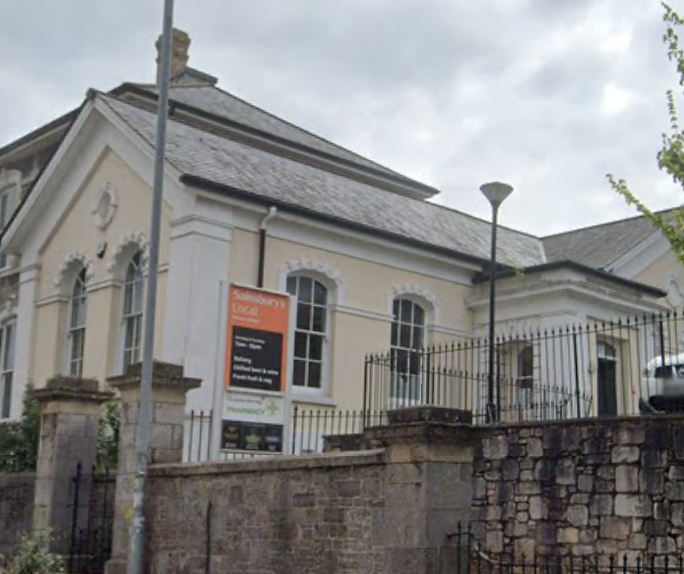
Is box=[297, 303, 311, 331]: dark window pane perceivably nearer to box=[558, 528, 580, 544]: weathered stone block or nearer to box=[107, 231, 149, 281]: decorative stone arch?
box=[107, 231, 149, 281]: decorative stone arch

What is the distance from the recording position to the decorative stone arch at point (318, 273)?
20.3 meters

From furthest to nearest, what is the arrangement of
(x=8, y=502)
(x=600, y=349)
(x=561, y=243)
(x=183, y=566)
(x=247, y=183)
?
(x=561, y=243) < (x=600, y=349) < (x=247, y=183) < (x=8, y=502) < (x=183, y=566)

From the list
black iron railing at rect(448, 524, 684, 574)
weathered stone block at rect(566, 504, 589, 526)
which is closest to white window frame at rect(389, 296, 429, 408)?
black iron railing at rect(448, 524, 684, 574)

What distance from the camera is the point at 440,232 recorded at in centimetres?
2497

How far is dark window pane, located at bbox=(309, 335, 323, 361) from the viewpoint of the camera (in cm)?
2067

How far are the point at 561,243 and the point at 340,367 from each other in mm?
11349

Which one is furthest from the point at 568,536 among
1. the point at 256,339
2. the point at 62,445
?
the point at 256,339

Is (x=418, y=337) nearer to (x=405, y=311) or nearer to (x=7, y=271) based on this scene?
(x=405, y=311)

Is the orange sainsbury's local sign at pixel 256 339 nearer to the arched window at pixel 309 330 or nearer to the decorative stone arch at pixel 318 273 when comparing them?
the decorative stone arch at pixel 318 273

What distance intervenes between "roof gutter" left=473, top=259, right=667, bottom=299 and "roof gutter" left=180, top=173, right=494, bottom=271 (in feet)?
0.98

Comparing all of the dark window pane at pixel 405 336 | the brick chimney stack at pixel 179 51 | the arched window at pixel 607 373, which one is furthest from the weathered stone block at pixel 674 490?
the brick chimney stack at pixel 179 51

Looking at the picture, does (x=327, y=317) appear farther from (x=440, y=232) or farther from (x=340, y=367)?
(x=440, y=232)

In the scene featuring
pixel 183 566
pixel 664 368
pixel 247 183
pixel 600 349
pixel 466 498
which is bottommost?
pixel 183 566

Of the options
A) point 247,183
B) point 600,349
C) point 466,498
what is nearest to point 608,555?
point 466,498
